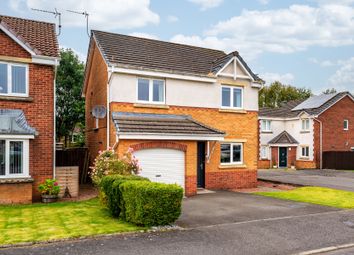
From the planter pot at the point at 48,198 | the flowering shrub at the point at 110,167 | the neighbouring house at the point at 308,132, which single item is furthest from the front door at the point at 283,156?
the planter pot at the point at 48,198

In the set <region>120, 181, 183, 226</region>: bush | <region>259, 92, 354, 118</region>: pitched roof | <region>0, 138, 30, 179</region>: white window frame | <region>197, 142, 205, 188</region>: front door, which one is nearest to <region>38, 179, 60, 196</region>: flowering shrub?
<region>0, 138, 30, 179</region>: white window frame

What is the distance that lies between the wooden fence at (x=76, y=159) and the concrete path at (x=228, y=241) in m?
12.5

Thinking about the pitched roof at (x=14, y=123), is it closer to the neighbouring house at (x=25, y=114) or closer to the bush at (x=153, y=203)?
the neighbouring house at (x=25, y=114)

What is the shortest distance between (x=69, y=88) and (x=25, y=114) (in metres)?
19.1

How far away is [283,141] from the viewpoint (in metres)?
40.6

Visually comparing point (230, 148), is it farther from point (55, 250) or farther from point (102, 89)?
point (55, 250)

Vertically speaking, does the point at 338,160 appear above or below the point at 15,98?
below

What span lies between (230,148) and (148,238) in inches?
479

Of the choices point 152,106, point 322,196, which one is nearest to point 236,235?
point 322,196

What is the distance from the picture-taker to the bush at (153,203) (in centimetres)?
973

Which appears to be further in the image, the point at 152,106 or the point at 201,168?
the point at 201,168

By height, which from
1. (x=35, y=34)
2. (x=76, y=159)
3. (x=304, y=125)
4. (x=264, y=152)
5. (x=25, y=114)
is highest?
(x=35, y=34)

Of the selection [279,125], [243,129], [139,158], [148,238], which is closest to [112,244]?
[148,238]

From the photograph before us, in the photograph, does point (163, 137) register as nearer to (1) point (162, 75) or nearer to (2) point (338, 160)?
(1) point (162, 75)
